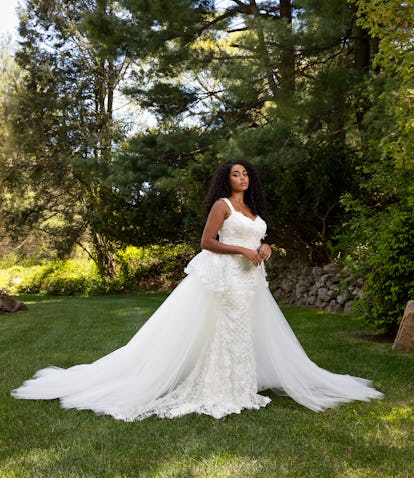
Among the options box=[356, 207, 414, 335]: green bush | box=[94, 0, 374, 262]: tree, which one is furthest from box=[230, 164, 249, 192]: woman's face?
box=[94, 0, 374, 262]: tree

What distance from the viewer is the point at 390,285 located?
7305 mm

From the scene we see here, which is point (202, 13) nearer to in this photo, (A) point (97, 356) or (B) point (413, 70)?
(B) point (413, 70)

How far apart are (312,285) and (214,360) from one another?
9126 mm

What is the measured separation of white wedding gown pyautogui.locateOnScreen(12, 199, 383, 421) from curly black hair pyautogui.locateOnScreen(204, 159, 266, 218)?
13 centimetres

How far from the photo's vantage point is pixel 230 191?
4.56 meters

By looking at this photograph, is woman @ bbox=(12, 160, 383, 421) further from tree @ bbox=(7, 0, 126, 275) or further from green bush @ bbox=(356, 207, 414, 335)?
tree @ bbox=(7, 0, 126, 275)

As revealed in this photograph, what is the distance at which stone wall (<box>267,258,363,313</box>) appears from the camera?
11.0m

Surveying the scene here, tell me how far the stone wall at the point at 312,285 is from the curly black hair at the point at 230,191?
5737mm

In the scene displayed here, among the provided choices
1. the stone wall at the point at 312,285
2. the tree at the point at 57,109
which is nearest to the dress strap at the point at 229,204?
the stone wall at the point at 312,285

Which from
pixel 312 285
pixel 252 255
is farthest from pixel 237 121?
pixel 252 255

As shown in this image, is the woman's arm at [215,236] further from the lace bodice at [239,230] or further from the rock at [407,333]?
the rock at [407,333]

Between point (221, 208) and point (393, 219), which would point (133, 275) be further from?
point (221, 208)

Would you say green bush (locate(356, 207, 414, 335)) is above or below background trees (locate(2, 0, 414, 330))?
below

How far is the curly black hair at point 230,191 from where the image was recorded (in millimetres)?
4551
